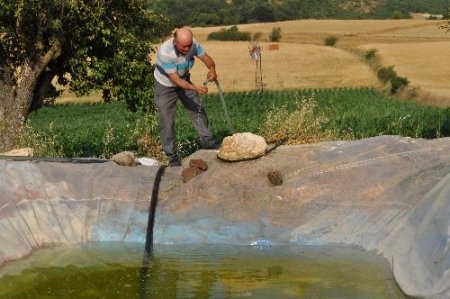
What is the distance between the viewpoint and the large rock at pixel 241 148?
10797 millimetres

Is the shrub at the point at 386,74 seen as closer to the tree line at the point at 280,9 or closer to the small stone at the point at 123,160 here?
the small stone at the point at 123,160

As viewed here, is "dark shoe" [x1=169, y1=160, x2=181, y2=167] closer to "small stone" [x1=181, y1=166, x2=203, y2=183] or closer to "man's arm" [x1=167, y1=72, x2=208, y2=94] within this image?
"small stone" [x1=181, y1=166, x2=203, y2=183]

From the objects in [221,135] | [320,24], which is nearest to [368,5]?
[320,24]

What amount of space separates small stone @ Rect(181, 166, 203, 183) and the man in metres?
0.69

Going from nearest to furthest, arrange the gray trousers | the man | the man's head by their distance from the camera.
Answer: the man's head, the man, the gray trousers

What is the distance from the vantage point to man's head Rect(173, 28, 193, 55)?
1070 centimetres

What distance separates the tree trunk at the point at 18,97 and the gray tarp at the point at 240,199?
4221 mm

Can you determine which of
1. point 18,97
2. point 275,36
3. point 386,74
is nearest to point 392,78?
point 386,74

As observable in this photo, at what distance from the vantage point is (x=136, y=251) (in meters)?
9.81

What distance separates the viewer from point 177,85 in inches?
441

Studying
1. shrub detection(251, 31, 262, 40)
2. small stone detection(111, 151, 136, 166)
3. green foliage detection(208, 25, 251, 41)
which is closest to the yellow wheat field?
shrub detection(251, 31, 262, 40)

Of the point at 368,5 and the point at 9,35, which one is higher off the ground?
the point at 9,35

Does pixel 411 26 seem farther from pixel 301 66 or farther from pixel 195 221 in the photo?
pixel 195 221

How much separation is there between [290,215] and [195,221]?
3.83 ft
